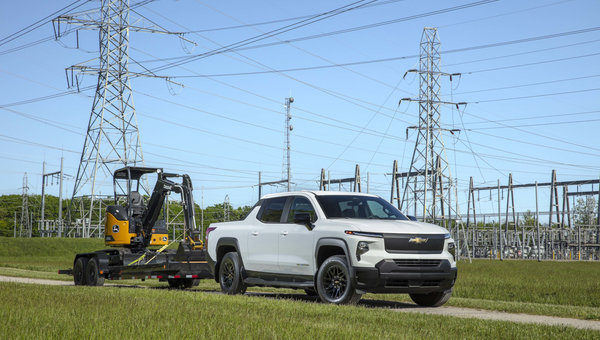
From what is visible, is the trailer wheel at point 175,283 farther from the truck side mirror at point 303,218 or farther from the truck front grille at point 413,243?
the truck front grille at point 413,243

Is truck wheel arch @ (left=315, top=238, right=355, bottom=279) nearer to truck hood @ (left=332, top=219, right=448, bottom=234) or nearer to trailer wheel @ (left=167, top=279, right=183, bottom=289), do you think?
truck hood @ (left=332, top=219, right=448, bottom=234)

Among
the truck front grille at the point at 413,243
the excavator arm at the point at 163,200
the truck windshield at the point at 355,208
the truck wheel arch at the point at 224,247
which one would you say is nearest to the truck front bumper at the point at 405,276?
the truck front grille at the point at 413,243

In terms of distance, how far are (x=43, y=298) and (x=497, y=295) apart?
34.4 ft

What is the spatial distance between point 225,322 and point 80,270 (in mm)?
12189

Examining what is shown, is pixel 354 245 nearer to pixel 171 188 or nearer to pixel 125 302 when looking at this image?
pixel 125 302

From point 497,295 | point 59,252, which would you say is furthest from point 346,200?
point 59,252

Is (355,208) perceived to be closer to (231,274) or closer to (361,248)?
(361,248)

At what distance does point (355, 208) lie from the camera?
14.7m

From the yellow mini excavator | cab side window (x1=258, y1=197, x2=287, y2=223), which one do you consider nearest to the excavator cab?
the yellow mini excavator

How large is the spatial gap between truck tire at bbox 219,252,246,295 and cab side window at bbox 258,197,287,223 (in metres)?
1.10

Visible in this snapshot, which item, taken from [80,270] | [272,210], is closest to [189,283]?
[80,270]

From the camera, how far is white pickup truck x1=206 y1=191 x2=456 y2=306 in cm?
1317

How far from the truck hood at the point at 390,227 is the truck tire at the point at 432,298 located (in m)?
1.22

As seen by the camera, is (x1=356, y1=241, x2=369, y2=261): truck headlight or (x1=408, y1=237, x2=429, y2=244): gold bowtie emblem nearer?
(x1=356, y1=241, x2=369, y2=261): truck headlight
